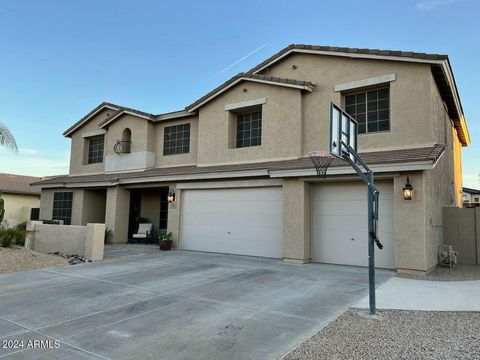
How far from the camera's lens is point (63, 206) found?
20.7m

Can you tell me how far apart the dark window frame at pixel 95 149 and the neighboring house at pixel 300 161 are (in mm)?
2804

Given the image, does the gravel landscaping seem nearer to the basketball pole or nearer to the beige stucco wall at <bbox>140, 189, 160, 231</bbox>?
the beige stucco wall at <bbox>140, 189, 160, 231</bbox>

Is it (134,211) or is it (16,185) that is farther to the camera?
(16,185)

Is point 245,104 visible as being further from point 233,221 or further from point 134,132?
point 134,132

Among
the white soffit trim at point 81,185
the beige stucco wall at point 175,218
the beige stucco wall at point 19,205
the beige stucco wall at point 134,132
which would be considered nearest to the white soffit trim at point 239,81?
the beige stucco wall at point 134,132

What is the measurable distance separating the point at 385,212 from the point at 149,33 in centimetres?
1449

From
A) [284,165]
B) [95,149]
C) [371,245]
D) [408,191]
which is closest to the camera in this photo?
[371,245]

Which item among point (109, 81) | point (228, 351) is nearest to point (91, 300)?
point (228, 351)

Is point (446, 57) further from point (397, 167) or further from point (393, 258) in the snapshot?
point (393, 258)

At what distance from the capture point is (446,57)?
433 inches

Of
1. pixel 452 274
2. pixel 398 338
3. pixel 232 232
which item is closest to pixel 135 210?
pixel 232 232

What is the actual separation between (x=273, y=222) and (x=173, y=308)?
278 inches

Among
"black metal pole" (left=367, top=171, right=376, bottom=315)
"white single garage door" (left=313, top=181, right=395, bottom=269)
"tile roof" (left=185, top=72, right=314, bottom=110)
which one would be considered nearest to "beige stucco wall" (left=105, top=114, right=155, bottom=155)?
"tile roof" (left=185, top=72, right=314, bottom=110)

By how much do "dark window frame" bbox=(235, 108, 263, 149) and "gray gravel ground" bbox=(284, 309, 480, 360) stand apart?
9.72 m
